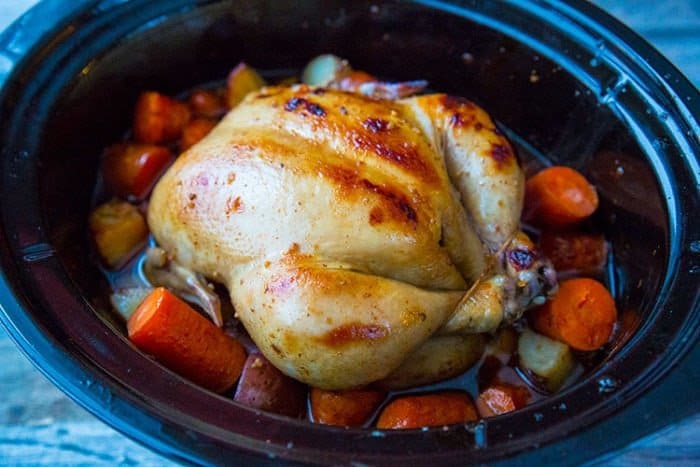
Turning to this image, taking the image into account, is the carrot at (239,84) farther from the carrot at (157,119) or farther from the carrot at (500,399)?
the carrot at (500,399)

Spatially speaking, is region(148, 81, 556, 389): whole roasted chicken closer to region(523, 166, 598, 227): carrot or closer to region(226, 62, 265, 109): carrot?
region(523, 166, 598, 227): carrot

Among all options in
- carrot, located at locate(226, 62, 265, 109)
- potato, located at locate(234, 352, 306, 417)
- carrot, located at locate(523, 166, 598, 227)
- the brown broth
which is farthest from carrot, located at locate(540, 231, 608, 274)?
carrot, located at locate(226, 62, 265, 109)

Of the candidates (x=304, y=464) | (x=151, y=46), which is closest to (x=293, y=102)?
(x=151, y=46)

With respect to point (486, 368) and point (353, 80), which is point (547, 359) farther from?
point (353, 80)

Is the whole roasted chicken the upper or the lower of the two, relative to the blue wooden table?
upper

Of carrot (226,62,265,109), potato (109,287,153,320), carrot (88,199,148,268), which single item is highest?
carrot (226,62,265,109)

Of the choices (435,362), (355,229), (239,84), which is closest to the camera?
(355,229)

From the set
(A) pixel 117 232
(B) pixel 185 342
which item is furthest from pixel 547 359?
(A) pixel 117 232
